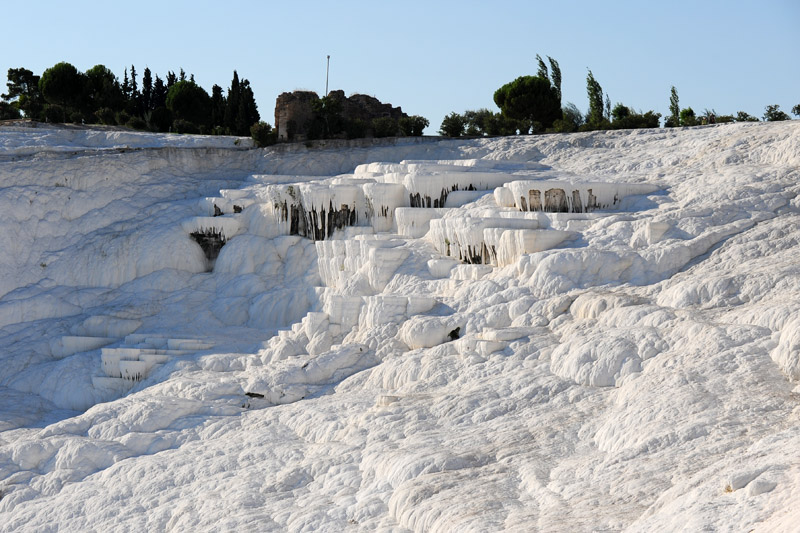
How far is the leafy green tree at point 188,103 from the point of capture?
171ft

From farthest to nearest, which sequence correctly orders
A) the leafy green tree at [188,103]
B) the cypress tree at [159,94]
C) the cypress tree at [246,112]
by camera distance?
the cypress tree at [159,94] → the leafy green tree at [188,103] → the cypress tree at [246,112]

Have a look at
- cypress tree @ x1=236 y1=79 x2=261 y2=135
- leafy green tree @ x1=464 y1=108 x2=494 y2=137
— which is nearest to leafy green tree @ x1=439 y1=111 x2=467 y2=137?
leafy green tree @ x1=464 y1=108 x2=494 y2=137

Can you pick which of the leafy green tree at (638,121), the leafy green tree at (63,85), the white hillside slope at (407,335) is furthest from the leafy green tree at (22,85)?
the leafy green tree at (638,121)

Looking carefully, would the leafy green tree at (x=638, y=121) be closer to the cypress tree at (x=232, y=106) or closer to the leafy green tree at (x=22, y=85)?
the cypress tree at (x=232, y=106)

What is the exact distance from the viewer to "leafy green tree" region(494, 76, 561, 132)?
42.2m

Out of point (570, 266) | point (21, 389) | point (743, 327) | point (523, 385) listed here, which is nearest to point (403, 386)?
point (523, 385)

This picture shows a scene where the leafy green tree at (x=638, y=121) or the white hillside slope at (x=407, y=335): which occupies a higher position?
the leafy green tree at (x=638, y=121)

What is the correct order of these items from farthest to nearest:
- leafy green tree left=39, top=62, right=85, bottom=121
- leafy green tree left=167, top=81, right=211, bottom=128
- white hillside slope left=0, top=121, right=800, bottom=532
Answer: leafy green tree left=167, top=81, right=211, bottom=128, leafy green tree left=39, top=62, right=85, bottom=121, white hillside slope left=0, top=121, right=800, bottom=532

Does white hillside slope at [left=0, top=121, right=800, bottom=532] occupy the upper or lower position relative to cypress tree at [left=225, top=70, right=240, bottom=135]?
lower

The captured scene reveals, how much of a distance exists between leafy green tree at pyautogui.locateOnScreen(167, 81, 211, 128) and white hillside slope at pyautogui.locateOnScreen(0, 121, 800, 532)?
16588mm

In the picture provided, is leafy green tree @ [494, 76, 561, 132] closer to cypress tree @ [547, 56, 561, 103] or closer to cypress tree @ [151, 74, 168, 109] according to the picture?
cypress tree @ [547, 56, 561, 103]

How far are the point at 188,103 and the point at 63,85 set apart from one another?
5900 millimetres

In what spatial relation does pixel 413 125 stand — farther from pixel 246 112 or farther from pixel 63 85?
pixel 63 85

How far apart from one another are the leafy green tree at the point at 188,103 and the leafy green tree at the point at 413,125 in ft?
54.3
